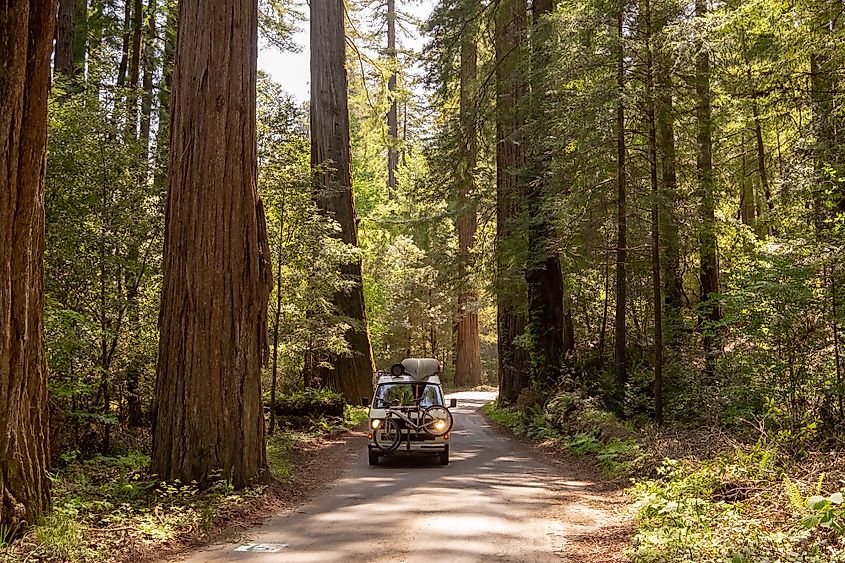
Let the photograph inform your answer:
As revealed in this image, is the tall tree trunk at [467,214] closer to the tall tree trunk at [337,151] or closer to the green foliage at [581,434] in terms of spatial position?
the tall tree trunk at [337,151]

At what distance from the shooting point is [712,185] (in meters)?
16.1

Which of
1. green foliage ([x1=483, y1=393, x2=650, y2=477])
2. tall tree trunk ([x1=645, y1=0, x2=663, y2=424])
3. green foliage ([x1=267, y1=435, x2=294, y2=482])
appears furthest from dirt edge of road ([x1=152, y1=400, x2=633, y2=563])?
tall tree trunk ([x1=645, y1=0, x2=663, y2=424])

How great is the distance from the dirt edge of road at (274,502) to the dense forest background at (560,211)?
1953 millimetres

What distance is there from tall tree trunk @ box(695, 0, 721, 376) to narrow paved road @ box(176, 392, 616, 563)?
18.7 ft

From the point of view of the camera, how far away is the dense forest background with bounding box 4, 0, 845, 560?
33.5 feet

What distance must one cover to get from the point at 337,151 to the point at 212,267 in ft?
41.6

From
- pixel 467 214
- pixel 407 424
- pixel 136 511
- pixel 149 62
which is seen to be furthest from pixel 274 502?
pixel 149 62

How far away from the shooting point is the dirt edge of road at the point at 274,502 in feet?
20.1

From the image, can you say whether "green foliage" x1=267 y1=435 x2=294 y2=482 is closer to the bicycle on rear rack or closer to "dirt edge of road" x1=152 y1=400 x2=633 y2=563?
"dirt edge of road" x1=152 y1=400 x2=633 y2=563

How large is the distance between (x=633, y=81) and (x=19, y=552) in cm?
1276

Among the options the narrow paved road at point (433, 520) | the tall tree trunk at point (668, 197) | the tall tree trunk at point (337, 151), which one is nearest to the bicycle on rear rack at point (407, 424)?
the narrow paved road at point (433, 520)

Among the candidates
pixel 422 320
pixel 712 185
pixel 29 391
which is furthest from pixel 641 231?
pixel 422 320

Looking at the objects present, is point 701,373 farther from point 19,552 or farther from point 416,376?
point 19,552

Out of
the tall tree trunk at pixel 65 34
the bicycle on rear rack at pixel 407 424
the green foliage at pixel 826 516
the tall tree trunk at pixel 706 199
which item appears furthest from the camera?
the tall tree trunk at pixel 65 34
